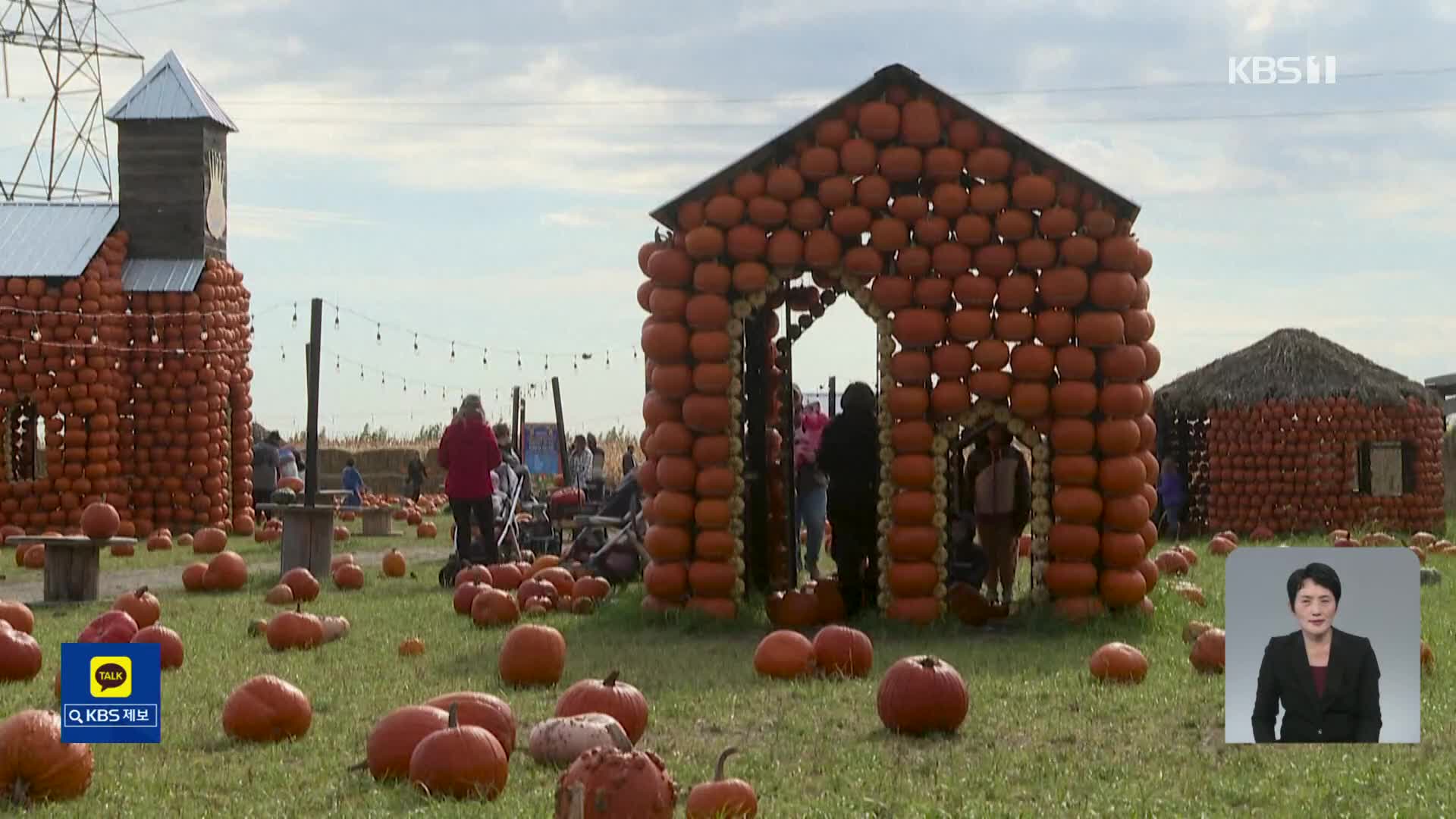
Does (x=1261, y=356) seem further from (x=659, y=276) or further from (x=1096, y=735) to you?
(x=1096, y=735)

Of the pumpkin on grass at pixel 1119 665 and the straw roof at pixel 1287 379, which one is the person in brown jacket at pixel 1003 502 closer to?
the pumpkin on grass at pixel 1119 665

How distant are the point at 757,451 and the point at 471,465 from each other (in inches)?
126

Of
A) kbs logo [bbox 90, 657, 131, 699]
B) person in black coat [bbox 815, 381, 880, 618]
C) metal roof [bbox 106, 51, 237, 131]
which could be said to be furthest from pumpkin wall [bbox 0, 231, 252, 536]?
kbs logo [bbox 90, 657, 131, 699]

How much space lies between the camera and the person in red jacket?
18.5 meters

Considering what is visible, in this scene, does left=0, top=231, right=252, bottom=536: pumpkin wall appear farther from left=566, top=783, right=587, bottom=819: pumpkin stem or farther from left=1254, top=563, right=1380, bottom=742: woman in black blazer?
left=1254, top=563, right=1380, bottom=742: woman in black blazer

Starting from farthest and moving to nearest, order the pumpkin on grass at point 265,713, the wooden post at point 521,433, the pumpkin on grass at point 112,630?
the wooden post at point 521,433, the pumpkin on grass at point 112,630, the pumpkin on grass at point 265,713

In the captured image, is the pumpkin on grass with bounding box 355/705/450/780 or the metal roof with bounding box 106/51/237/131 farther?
the metal roof with bounding box 106/51/237/131

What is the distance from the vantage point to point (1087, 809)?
7195 mm

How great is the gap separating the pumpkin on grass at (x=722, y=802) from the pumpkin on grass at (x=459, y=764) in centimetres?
98

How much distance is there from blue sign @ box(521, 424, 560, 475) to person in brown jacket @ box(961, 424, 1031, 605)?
3331cm

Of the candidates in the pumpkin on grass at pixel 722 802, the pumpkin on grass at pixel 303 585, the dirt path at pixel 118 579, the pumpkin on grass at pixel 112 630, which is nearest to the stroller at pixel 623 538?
the pumpkin on grass at pixel 303 585

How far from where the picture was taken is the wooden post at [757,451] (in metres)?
17.1

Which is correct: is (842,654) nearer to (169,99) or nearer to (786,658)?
(786,658)

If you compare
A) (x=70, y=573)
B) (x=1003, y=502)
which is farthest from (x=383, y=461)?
(x=1003, y=502)
